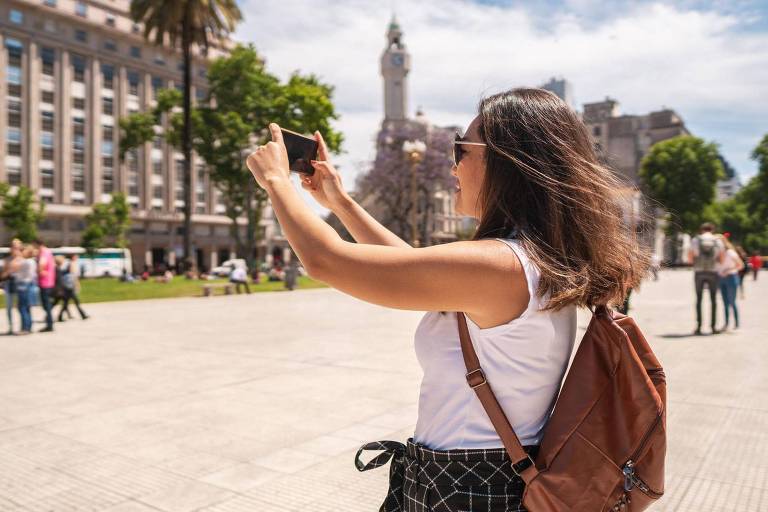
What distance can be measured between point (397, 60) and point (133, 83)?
35263 millimetres

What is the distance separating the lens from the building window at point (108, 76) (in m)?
63.4

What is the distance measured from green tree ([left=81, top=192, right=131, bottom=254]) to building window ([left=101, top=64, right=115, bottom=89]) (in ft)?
39.7

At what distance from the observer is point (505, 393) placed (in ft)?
4.57

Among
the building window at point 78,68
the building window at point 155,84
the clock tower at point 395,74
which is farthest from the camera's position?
the clock tower at point 395,74

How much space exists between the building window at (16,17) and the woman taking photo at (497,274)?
66.6 metres

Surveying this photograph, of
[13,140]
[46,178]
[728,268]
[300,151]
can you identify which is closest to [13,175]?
[46,178]

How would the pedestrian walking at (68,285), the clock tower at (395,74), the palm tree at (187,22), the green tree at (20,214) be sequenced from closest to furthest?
1. the pedestrian walking at (68,285)
2. the palm tree at (187,22)
3. the green tree at (20,214)
4. the clock tower at (395,74)

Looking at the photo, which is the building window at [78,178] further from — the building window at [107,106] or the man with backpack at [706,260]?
the man with backpack at [706,260]

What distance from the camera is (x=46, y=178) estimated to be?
2317 inches

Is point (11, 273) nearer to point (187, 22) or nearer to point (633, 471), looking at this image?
point (633, 471)

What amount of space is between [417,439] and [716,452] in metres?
3.75

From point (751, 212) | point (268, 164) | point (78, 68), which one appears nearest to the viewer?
point (268, 164)

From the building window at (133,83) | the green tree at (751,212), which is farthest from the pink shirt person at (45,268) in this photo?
the green tree at (751,212)

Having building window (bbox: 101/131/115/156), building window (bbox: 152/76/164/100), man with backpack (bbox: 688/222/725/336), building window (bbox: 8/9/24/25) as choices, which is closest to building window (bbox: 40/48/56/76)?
building window (bbox: 8/9/24/25)
